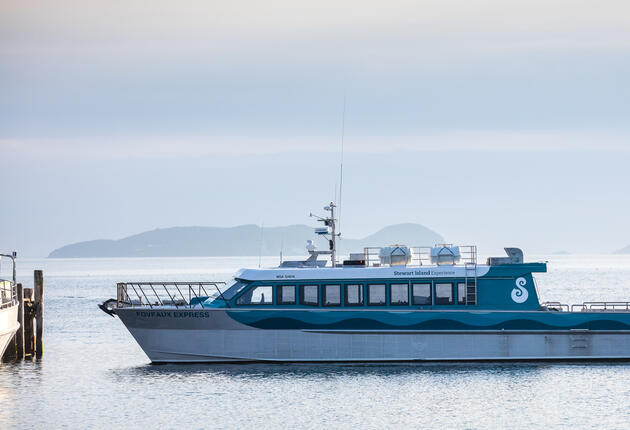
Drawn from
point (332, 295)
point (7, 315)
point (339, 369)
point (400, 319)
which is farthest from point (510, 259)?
point (7, 315)

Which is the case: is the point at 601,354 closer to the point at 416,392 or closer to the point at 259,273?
the point at 416,392

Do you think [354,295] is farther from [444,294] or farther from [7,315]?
[7,315]

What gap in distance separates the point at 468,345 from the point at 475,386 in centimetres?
244

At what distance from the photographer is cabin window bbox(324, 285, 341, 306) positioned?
108ft

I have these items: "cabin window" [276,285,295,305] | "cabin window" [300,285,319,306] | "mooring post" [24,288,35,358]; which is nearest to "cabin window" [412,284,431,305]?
"cabin window" [300,285,319,306]

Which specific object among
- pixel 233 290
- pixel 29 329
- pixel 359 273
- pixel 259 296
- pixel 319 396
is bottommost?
pixel 319 396

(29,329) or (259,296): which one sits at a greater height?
(259,296)

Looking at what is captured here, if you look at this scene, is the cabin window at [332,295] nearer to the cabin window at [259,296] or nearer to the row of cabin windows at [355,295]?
the row of cabin windows at [355,295]

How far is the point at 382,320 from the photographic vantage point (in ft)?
107

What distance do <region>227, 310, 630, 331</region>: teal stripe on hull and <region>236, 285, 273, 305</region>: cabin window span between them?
1.80 feet

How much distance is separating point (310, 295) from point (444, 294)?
462 centimetres

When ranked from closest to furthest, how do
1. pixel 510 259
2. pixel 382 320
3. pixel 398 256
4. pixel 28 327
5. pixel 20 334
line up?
pixel 382 320 → pixel 398 256 → pixel 510 259 → pixel 20 334 → pixel 28 327

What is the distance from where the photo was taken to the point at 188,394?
30.0m

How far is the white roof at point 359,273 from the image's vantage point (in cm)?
3303
